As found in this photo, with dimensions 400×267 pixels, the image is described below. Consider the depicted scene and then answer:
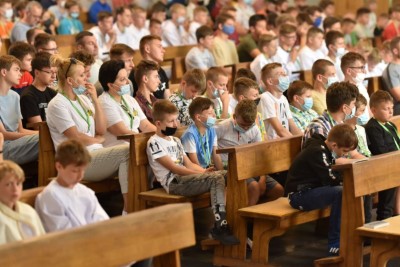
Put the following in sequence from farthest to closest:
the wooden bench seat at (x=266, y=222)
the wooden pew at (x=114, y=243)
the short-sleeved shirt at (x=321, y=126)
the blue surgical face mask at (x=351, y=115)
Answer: the blue surgical face mask at (x=351, y=115) < the short-sleeved shirt at (x=321, y=126) < the wooden bench seat at (x=266, y=222) < the wooden pew at (x=114, y=243)

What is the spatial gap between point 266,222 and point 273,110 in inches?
68.1

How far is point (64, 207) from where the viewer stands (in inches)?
211

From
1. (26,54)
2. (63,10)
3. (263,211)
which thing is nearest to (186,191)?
(263,211)

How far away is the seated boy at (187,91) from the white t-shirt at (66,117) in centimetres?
91

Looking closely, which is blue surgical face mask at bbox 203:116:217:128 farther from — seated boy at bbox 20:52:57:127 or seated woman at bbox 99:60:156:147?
seated boy at bbox 20:52:57:127

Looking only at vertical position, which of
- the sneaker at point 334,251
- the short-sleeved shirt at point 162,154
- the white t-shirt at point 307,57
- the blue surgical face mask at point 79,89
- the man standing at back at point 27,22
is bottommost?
the sneaker at point 334,251

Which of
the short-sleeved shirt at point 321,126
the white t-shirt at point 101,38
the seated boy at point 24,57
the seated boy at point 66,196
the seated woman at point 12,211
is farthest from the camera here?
the white t-shirt at point 101,38

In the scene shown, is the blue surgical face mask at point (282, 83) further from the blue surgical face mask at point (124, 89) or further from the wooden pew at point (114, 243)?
the wooden pew at point (114, 243)

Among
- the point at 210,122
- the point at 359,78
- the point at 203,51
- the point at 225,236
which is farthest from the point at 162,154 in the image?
the point at 203,51

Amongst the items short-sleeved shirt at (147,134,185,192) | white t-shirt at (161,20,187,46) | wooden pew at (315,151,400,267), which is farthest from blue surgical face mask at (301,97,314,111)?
white t-shirt at (161,20,187,46)

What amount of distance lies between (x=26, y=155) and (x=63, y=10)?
7308 millimetres

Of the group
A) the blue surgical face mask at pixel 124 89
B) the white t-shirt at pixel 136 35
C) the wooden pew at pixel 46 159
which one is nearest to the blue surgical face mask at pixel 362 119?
the blue surgical face mask at pixel 124 89

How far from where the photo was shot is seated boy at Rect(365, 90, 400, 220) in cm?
755

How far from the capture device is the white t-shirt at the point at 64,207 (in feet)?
17.6
